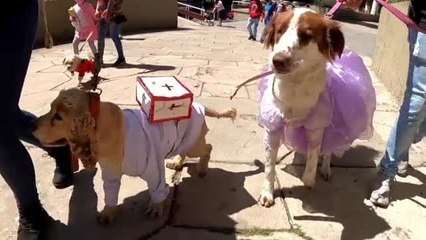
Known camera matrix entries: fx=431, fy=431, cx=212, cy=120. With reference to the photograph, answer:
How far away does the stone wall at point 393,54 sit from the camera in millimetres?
5477

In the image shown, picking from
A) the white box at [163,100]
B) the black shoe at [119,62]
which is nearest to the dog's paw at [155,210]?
the white box at [163,100]

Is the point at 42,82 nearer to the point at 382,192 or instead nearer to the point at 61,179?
the point at 61,179

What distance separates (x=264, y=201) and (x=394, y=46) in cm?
394

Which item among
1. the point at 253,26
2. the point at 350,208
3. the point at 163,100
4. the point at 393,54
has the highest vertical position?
the point at 163,100

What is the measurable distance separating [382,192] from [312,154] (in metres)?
0.58

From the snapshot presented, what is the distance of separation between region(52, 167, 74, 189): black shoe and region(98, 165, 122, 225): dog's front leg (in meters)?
0.54

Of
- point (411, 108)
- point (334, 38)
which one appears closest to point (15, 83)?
point (334, 38)

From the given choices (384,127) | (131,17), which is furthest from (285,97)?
(131,17)

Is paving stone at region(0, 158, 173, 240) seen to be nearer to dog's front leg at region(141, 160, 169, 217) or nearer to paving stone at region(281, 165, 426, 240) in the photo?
dog's front leg at region(141, 160, 169, 217)

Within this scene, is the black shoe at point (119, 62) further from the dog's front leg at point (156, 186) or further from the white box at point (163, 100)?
the dog's front leg at point (156, 186)

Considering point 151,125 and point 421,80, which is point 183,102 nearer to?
point 151,125

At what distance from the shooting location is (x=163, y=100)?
2.67 m

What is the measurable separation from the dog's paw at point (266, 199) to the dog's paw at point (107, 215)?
1.04 metres

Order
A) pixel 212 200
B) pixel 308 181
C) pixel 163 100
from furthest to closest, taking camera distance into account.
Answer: pixel 308 181
pixel 212 200
pixel 163 100
